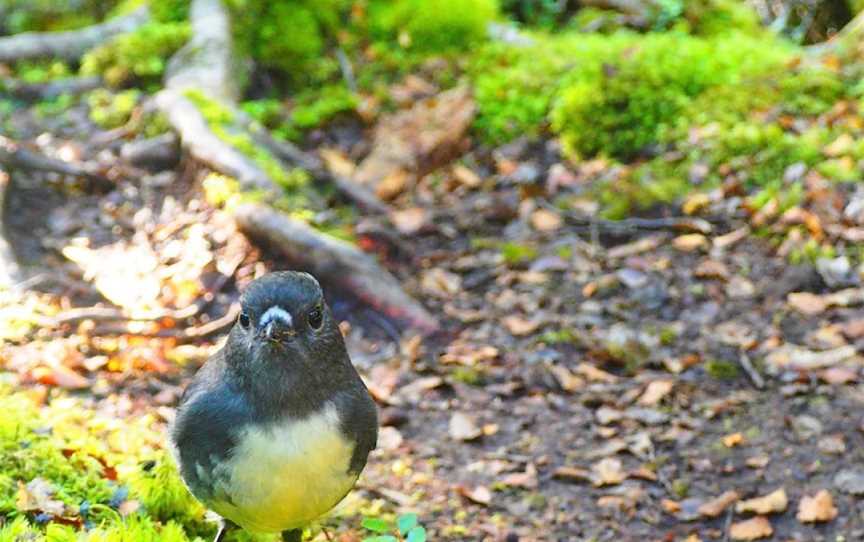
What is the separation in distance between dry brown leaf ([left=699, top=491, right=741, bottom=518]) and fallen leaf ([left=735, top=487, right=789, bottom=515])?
0.05 metres

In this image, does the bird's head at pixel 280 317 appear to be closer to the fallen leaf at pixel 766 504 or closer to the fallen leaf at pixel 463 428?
the fallen leaf at pixel 463 428

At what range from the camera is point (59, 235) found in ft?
21.9

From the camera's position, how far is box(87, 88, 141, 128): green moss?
8406mm

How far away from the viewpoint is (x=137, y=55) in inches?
361

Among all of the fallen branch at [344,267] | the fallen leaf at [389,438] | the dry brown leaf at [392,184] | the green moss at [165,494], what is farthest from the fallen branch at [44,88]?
the green moss at [165,494]

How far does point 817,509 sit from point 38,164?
18.7 ft

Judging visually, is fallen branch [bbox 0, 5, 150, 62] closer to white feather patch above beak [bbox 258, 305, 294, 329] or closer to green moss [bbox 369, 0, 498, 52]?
green moss [bbox 369, 0, 498, 52]

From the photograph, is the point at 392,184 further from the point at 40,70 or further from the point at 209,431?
the point at 209,431

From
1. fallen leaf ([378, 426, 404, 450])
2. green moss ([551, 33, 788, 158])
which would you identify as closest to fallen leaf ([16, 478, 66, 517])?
fallen leaf ([378, 426, 404, 450])

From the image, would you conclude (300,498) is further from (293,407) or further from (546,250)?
(546,250)

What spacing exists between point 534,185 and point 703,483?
3.46m

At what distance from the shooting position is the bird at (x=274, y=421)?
304 cm

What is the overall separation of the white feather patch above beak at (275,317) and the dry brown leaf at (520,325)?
308 cm

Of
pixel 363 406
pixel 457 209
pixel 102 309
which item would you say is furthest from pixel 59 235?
pixel 363 406
